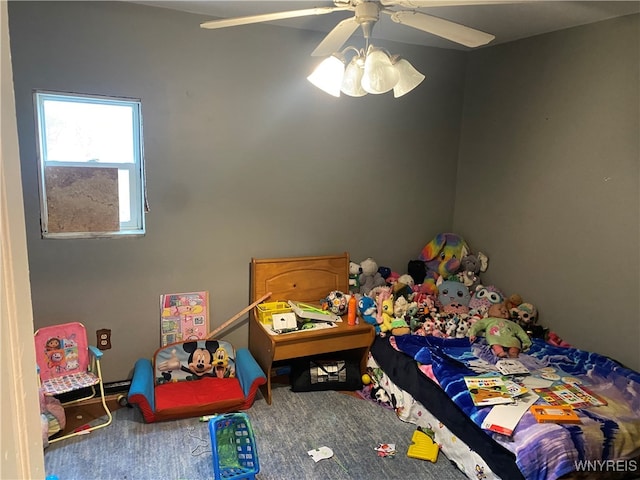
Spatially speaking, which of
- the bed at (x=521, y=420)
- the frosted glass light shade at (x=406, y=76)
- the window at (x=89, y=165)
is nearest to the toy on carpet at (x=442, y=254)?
the bed at (x=521, y=420)

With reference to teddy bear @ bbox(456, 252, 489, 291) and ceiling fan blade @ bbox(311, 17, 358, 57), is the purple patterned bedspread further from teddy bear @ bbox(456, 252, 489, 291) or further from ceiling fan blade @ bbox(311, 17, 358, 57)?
ceiling fan blade @ bbox(311, 17, 358, 57)

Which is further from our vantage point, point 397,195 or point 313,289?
point 397,195

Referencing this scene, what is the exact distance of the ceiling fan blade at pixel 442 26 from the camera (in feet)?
5.61

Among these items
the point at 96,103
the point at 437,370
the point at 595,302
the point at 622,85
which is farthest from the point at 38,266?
the point at 622,85

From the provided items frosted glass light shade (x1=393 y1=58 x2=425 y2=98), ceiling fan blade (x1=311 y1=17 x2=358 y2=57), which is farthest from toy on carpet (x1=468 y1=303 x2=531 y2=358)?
ceiling fan blade (x1=311 y1=17 x2=358 y2=57)

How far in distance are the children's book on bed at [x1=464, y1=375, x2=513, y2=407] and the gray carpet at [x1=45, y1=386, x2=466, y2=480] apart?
0.43m

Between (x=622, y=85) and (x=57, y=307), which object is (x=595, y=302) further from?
(x=57, y=307)

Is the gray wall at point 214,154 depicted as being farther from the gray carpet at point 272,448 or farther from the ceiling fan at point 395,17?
the ceiling fan at point 395,17

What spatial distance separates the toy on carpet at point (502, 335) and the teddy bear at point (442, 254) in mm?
654

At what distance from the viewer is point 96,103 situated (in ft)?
8.95

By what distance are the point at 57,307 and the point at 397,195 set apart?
2.51m

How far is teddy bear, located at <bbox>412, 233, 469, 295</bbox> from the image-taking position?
362 cm

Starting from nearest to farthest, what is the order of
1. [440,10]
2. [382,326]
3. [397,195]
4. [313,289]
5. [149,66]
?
[440,10]
[149,66]
[382,326]
[313,289]
[397,195]

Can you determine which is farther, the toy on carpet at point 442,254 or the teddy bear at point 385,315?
the toy on carpet at point 442,254
